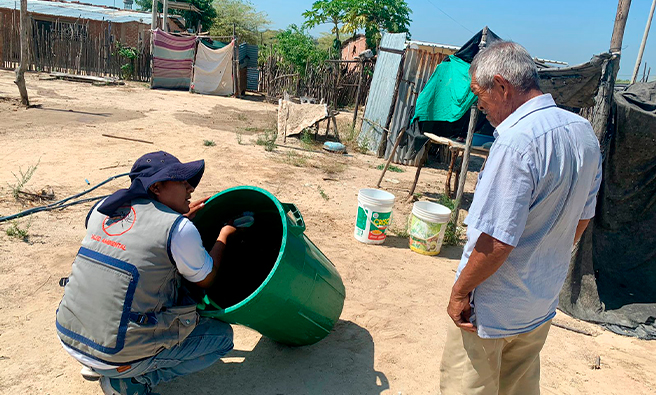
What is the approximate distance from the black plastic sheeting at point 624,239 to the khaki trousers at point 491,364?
2.30 m

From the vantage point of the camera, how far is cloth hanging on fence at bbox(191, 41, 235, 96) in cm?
1636

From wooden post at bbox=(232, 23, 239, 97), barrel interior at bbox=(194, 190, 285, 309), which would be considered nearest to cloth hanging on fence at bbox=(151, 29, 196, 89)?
wooden post at bbox=(232, 23, 239, 97)

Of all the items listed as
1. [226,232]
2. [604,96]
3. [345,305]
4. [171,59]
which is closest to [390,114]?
[604,96]

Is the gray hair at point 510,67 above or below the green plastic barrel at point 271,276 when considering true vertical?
above

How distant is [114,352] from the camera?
1.90 metres

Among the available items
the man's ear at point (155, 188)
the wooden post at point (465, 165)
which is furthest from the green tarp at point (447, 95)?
the man's ear at point (155, 188)

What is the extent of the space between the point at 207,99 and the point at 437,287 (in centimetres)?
1283

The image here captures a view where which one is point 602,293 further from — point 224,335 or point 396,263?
point 224,335

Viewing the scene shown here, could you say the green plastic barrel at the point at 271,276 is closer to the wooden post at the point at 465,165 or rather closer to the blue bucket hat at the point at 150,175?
the blue bucket hat at the point at 150,175

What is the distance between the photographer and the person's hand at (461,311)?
1.72 m

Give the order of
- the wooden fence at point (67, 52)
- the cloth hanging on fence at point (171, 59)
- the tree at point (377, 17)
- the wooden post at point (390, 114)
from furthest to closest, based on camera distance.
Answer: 1. the tree at point (377, 17)
2. the cloth hanging on fence at point (171, 59)
3. the wooden fence at point (67, 52)
4. the wooden post at point (390, 114)

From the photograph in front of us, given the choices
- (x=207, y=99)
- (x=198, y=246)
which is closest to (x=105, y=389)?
(x=198, y=246)

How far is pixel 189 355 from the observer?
2.24 m

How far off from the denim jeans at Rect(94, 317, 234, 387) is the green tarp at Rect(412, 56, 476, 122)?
483 cm
